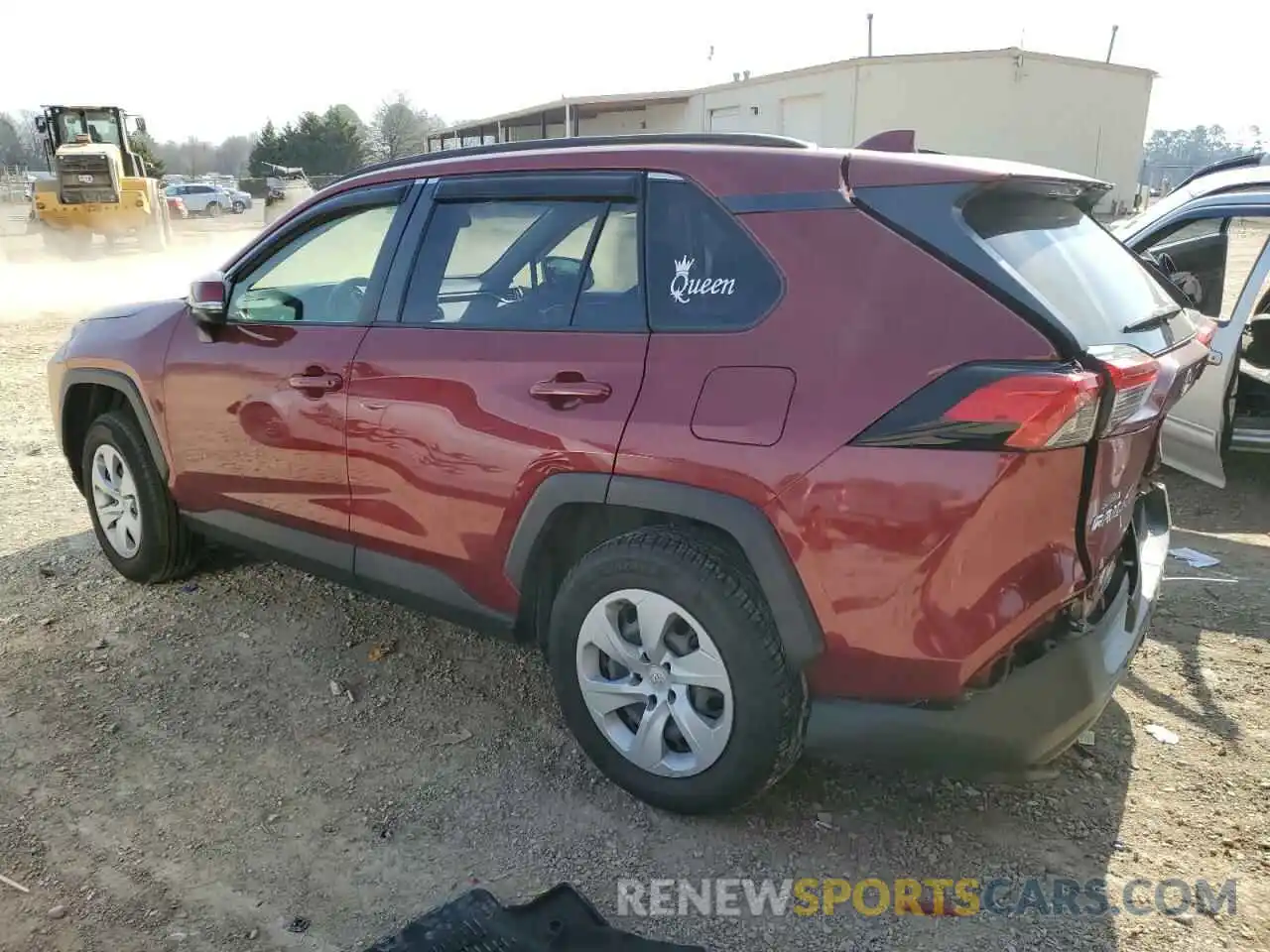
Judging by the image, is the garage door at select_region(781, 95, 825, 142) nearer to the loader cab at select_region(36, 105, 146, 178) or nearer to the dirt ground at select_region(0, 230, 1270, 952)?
the loader cab at select_region(36, 105, 146, 178)

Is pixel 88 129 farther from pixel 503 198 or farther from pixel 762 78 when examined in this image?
pixel 503 198

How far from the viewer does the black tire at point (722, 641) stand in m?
2.57

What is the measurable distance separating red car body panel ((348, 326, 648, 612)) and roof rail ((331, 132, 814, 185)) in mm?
619

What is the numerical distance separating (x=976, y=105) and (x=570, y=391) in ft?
80.9

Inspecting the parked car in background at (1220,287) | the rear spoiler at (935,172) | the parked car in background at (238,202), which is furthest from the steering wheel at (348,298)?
the parked car in background at (238,202)

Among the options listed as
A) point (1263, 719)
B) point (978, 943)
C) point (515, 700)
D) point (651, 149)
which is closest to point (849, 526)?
point (978, 943)

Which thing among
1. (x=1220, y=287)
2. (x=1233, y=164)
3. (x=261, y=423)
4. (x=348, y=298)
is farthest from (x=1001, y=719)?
(x=1233, y=164)

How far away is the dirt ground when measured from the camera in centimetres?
254

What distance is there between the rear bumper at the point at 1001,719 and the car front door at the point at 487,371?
938 millimetres

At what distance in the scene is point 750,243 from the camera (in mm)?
2629

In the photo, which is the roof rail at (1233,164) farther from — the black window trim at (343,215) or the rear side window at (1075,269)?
the black window trim at (343,215)

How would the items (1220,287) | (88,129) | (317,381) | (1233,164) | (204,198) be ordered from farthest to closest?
1. (204,198)
2. (88,129)
3. (1233,164)
4. (1220,287)
5. (317,381)

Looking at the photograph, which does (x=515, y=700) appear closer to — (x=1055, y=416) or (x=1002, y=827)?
(x=1002, y=827)

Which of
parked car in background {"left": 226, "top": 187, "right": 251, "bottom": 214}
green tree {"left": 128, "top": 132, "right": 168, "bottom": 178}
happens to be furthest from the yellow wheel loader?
parked car in background {"left": 226, "top": 187, "right": 251, "bottom": 214}
